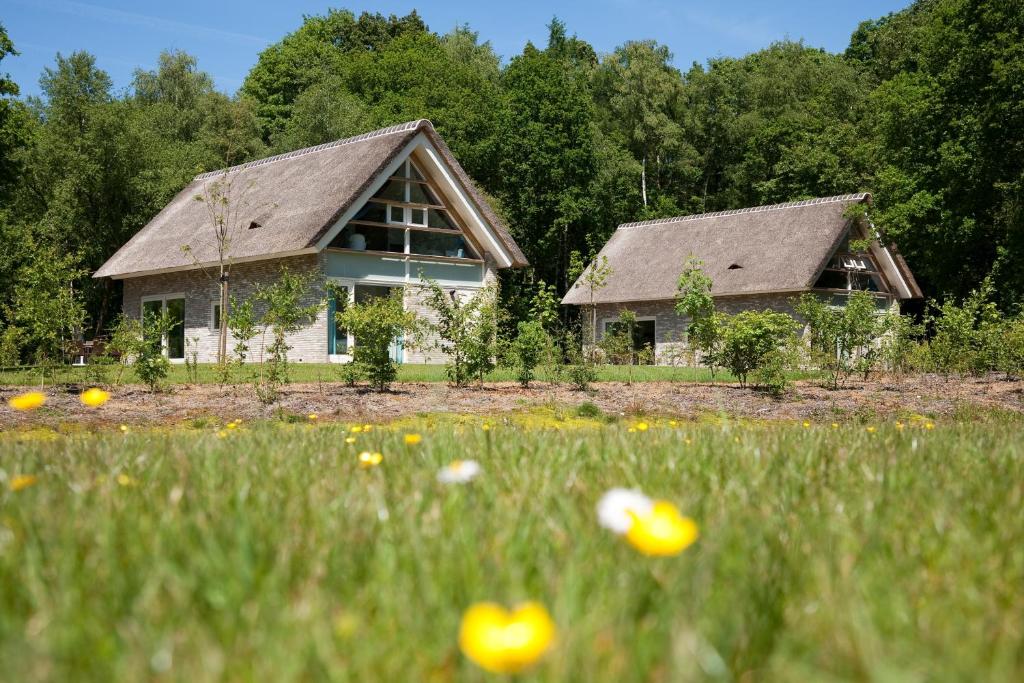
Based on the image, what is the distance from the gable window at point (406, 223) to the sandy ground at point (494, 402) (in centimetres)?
1314

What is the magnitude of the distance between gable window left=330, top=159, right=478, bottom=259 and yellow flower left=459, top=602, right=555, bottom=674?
25.5m

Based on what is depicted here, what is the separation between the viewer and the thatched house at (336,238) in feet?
83.8

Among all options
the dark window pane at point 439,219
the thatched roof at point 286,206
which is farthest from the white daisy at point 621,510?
the dark window pane at point 439,219

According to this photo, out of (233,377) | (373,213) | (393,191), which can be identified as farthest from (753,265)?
(233,377)

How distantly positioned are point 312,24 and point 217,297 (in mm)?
48542

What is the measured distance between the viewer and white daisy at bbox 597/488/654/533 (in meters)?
1.90

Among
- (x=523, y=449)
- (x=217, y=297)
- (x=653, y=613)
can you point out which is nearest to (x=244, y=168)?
(x=217, y=297)

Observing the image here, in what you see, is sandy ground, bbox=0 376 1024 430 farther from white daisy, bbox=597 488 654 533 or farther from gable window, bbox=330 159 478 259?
gable window, bbox=330 159 478 259

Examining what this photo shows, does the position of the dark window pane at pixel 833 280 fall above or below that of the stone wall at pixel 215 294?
above

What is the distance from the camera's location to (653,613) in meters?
1.69

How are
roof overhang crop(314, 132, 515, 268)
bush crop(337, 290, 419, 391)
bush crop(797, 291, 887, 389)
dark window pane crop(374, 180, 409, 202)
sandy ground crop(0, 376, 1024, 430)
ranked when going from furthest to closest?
dark window pane crop(374, 180, 409, 202), roof overhang crop(314, 132, 515, 268), bush crop(797, 291, 887, 389), bush crop(337, 290, 419, 391), sandy ground crop(0, 376, 1024, 430)

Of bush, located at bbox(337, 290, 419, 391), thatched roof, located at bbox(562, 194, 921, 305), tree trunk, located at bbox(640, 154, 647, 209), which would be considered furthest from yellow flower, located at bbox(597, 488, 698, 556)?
tree trunk, located at bbox(640, 154, 647, 209)

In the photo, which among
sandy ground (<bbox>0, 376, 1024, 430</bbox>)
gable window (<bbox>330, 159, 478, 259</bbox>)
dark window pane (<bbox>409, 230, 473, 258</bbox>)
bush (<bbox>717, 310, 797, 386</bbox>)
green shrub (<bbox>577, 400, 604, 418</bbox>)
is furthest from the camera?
dark window pane (<bbox>409, 230, 473, 258</bbox>)

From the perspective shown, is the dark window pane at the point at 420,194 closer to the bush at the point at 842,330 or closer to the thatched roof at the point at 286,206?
the thatched roof at the point at 286,206
